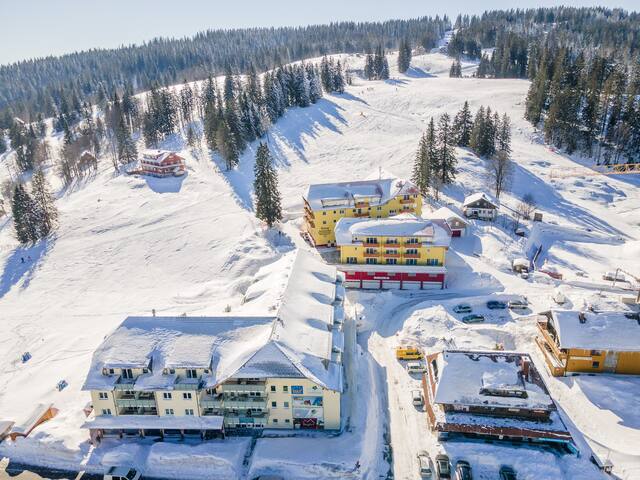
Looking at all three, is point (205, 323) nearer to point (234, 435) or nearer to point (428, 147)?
point (234, 435)

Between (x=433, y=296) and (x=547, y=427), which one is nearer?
(x=547, y=427)

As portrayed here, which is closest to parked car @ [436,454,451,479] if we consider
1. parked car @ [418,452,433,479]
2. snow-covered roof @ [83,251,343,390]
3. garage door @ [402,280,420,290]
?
parked car @ [418,452,433,479]

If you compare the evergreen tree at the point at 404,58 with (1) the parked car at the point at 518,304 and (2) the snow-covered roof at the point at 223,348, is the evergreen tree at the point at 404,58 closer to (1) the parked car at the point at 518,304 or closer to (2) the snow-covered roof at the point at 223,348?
(1) the parked car at the point at 518,304

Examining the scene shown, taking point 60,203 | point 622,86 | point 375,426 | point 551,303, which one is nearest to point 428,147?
point 551,303

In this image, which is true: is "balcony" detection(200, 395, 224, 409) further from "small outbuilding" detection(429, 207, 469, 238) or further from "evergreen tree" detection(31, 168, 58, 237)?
"evergreen tree" detection(31, 168, 58, 237)

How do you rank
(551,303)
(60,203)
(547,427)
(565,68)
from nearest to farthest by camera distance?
1. (547,427)
2. (551,303)
3. (60,203)
4. (565,68)

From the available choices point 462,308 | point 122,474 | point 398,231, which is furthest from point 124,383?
point 462,308
